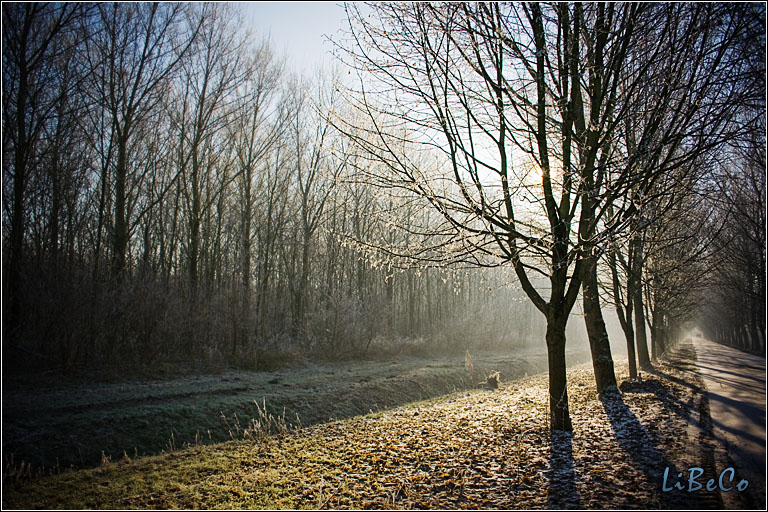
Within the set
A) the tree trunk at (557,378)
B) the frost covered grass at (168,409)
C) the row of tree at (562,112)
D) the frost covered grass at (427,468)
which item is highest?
the row of tree at (562,112)

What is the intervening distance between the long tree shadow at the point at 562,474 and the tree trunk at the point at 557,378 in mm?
219

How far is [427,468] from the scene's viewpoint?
476 cm

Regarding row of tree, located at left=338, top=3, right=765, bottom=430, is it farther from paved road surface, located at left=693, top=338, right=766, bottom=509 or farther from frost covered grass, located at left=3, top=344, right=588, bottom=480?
frost covered grass, located at left=3, top=344, right=588, bottom=480

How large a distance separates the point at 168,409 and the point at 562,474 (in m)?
8.73

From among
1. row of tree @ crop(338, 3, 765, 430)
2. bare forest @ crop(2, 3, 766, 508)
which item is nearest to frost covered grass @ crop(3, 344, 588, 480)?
bare forest @ crop(2, 3, 766, 508)

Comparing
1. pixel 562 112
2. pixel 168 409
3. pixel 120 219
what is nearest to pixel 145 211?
pixel 120 219

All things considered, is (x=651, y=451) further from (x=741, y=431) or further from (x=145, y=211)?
(x=145, y=211)

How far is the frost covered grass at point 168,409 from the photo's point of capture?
7.65 m

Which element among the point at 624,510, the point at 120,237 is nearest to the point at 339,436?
the point at 624,510

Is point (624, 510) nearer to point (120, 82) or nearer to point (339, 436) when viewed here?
point (339, 436)

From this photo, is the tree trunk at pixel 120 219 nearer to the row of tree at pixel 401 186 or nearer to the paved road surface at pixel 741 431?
the row of tree at pixel 401 186

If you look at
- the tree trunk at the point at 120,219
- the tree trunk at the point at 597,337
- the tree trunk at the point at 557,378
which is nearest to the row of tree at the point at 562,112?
the tree trunk at the point at 557,378

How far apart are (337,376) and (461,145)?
36.8ft

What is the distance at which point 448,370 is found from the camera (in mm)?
18094
